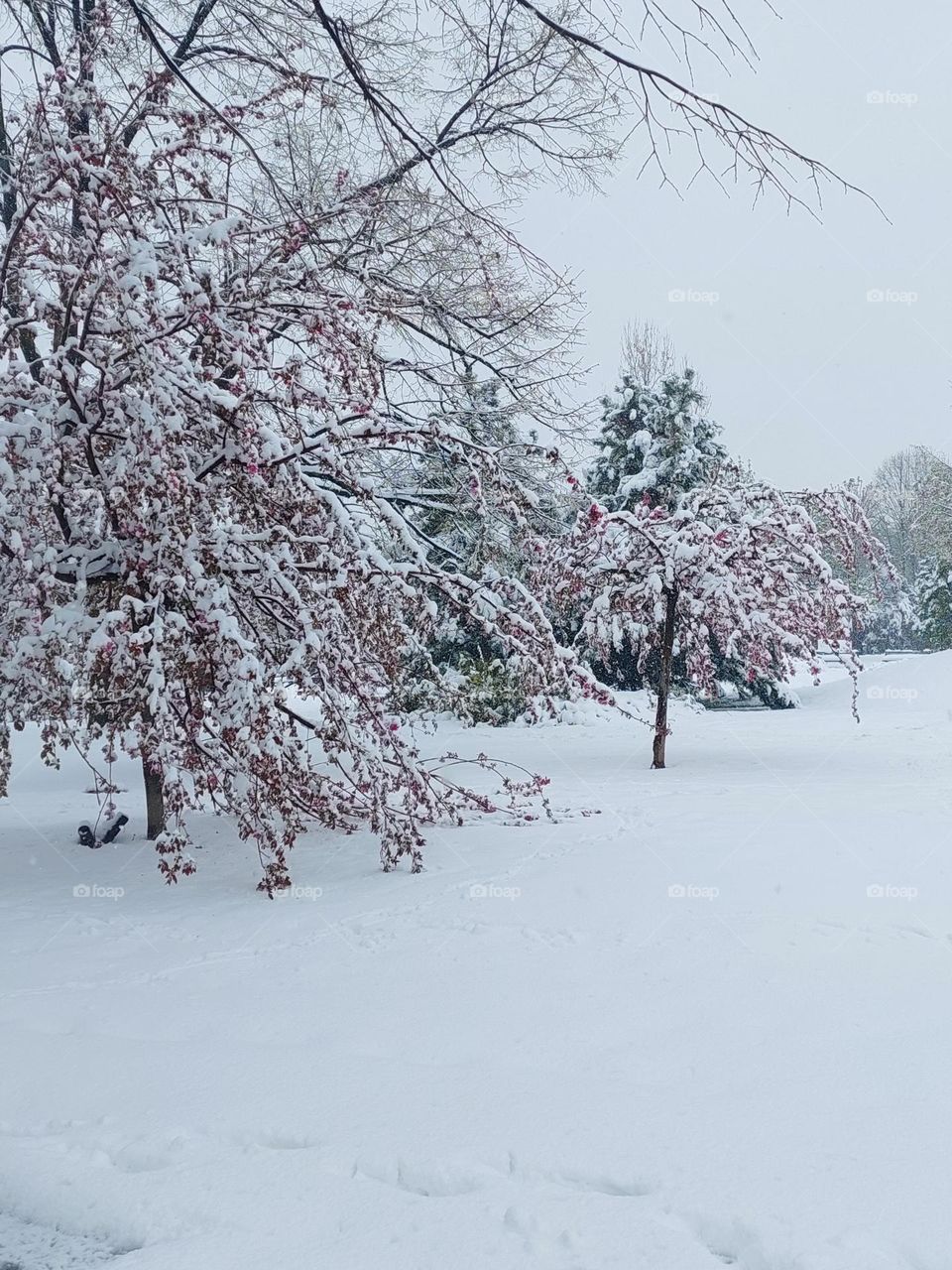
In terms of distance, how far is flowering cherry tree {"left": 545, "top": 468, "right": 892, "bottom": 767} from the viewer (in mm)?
9391

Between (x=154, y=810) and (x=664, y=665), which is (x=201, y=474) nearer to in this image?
(x=154, y=810)

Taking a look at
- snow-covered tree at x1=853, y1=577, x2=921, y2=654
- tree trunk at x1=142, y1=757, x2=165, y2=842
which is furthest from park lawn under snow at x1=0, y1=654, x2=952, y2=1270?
snow-covered tree at x1=853, y1=577, x2=921, y2=654

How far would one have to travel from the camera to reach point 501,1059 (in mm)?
3158

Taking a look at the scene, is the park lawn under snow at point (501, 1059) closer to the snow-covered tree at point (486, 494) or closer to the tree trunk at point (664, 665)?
the snow-covered tree at point (486, 494)

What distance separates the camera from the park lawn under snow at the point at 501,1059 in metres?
2.29

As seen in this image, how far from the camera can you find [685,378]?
2012 centimetres

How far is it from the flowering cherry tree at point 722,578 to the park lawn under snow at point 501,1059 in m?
3.44

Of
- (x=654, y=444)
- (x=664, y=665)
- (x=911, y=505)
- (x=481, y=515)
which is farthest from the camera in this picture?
(x=911, y=505)

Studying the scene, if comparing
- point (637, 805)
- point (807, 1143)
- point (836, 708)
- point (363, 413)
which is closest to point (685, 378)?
point (836, 708)

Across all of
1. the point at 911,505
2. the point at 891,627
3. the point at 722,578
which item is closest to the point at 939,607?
the point at 891,627

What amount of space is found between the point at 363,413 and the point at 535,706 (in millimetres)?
2203

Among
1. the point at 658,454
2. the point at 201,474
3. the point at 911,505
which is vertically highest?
the point at 911,505

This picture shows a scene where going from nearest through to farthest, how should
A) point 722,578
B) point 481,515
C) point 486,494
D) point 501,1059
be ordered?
point 501,1059, point 486,494, point 481,515, point 722,578

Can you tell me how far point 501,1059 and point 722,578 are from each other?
22.7 feet
